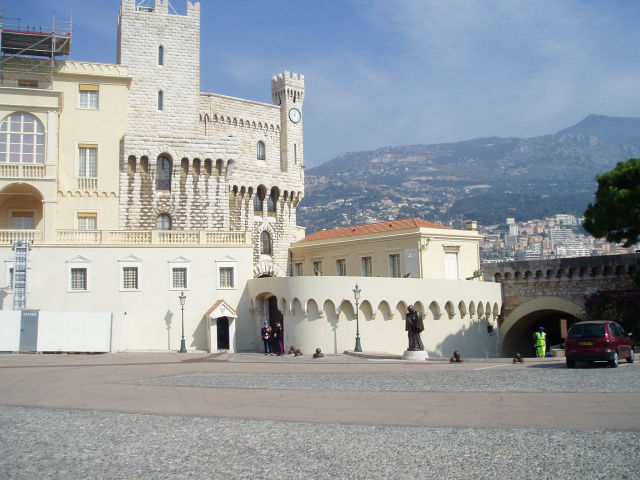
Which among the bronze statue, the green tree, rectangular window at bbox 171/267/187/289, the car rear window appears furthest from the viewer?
the green tree

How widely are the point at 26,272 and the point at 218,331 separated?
9622 mm

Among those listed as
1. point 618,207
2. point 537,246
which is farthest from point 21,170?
point 537,246

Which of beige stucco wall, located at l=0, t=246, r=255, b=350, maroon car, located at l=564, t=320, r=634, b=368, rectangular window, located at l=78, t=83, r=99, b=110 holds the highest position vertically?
rectangular window, located at l=78, t=83, r=99, b=110

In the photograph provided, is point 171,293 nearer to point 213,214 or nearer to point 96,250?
point 96,250

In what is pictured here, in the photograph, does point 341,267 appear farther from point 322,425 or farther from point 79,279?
point 322,425

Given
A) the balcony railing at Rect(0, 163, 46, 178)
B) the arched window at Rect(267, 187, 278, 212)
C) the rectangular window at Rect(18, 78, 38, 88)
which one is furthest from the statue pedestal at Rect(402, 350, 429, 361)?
the rectangular window at Rect(18, 78, 38, 88)

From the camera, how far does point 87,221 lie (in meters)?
37.0

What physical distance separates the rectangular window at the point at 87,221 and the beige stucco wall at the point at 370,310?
10.00 m

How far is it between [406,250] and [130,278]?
53.3 ft

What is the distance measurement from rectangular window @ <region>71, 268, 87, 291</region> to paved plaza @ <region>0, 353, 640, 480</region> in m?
12.9

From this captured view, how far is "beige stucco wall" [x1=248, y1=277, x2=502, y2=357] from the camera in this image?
32219 mm

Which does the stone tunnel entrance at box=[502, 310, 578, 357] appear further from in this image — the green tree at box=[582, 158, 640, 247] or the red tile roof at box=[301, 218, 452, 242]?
the red tile roof at box=[301, 218, 452, 242]

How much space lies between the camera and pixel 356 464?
9117 millimetres

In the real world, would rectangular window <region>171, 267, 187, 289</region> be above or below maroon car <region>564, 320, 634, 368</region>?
above
